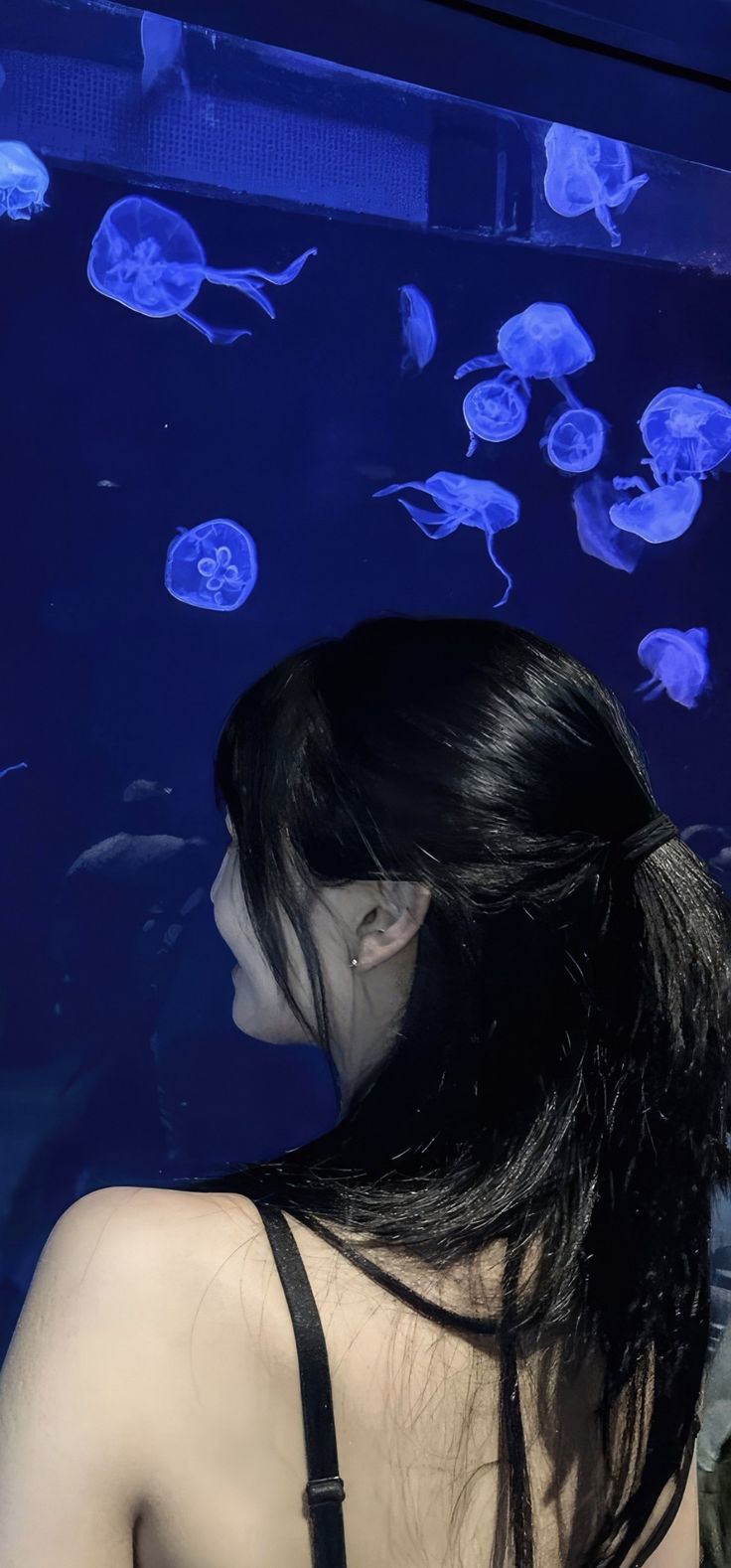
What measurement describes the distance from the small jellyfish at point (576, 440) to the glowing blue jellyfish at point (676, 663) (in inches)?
11.6

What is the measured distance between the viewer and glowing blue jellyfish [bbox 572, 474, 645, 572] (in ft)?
6.48

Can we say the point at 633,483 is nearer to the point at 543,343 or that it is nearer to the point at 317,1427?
the point at 543,343

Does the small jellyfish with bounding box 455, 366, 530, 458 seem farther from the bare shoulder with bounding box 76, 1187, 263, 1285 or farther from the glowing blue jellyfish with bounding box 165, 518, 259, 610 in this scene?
the bare shoulder with bounding box 76, 1187, 263, 1285

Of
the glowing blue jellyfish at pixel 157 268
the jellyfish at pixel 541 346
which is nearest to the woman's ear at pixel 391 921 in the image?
the glowing blue jellyfish at pixel 157 268

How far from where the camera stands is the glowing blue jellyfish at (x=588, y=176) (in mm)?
1876

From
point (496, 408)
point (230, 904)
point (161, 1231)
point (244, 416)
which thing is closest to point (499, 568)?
point (496, 408)

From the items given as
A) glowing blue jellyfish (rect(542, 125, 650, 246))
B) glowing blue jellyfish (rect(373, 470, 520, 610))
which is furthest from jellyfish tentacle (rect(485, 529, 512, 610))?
glowing blue jellyfish (rect(542, 125, 650, 246))

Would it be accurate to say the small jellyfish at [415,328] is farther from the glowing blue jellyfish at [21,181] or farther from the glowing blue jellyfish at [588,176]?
the glowing blue jellyfish at [21,181]

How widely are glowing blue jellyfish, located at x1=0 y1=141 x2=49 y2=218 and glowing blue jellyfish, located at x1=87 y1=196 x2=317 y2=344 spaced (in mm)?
85

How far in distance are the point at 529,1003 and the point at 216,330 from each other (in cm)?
123

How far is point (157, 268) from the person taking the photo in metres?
1.62

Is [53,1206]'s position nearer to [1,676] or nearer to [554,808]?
[1,676]

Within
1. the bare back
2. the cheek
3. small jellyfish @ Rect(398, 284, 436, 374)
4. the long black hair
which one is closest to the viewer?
the bare back

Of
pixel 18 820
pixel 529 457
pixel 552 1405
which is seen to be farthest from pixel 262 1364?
pixel 529 457
